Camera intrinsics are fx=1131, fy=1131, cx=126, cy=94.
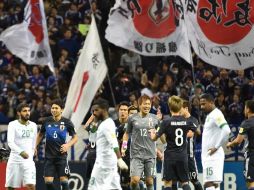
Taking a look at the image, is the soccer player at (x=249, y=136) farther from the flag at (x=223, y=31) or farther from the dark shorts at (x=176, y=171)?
the flag at (x=223, y=31)

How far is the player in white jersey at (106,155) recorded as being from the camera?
795 inches

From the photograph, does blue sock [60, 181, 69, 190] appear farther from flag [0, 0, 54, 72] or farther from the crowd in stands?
flag [0, 0, 54, 72]

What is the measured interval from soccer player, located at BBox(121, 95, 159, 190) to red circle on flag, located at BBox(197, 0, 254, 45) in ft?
11.1

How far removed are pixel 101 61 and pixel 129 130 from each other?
4934 mm

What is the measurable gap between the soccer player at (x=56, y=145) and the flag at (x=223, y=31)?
3.95 m

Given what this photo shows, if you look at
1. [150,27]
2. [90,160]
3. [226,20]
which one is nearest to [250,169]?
[90,160]

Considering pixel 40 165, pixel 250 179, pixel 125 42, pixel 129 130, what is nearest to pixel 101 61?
pixel 125 42

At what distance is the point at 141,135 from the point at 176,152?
5.01ft

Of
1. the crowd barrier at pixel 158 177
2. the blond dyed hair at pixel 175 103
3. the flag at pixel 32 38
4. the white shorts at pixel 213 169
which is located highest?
the flag at pixel 32 38

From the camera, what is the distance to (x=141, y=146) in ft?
80.1

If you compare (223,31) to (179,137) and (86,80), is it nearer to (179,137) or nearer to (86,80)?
(86,80)

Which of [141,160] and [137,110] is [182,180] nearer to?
[141,160]

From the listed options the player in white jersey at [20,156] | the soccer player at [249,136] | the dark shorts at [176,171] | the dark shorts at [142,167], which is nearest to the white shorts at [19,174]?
the player in white jersey at [20,156]

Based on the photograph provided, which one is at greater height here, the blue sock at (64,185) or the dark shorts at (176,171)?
the dark shorts at (176,171)
